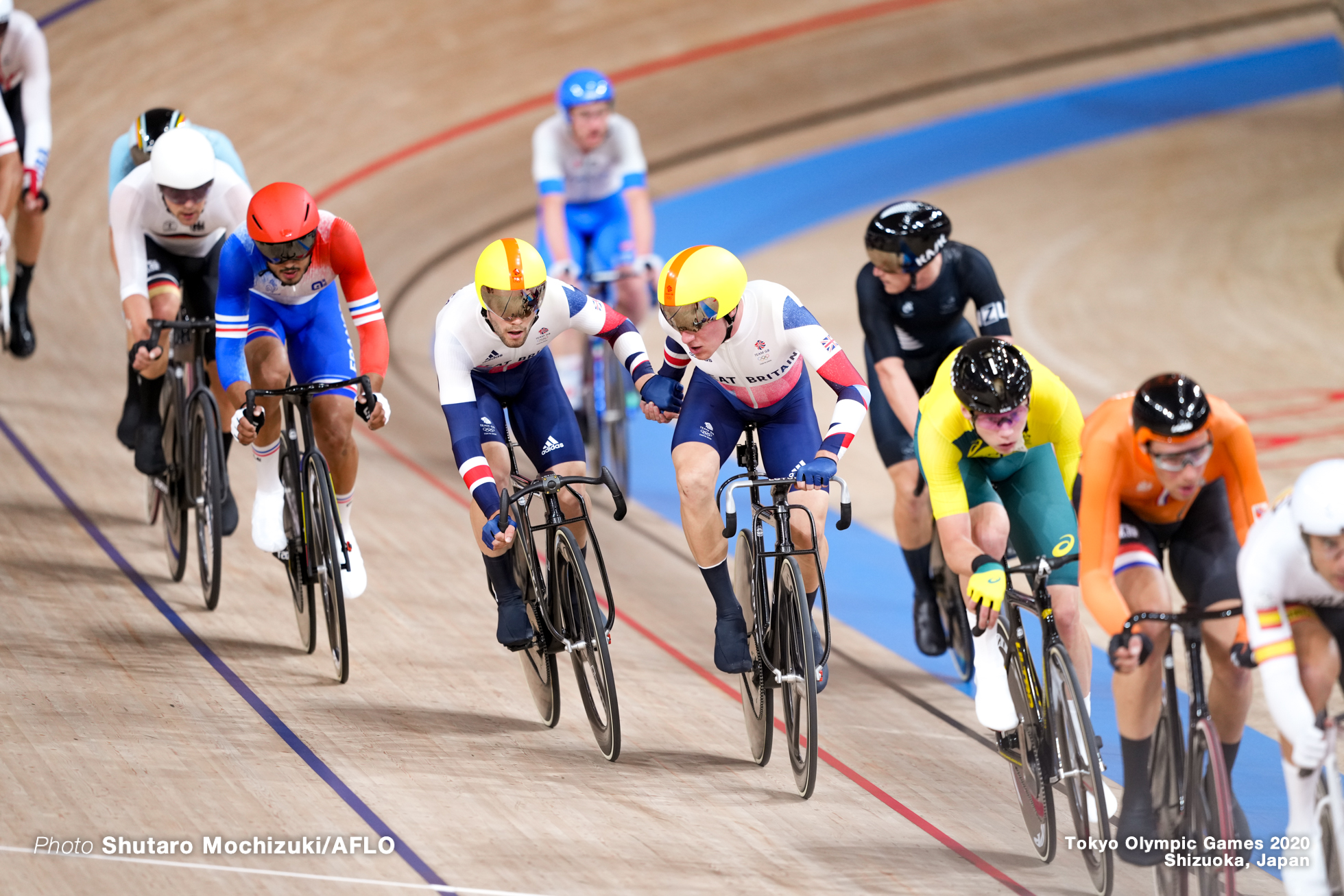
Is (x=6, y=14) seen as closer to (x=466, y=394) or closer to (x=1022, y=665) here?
(x=466, y=394)

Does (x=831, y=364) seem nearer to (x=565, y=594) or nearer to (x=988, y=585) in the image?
(x=988, y=585)

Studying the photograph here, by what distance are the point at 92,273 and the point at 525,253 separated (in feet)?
18.4

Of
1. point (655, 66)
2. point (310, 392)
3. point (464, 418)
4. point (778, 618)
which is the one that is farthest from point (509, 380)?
point (655, 66)

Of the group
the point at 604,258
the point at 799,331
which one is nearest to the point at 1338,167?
the point at 604,258

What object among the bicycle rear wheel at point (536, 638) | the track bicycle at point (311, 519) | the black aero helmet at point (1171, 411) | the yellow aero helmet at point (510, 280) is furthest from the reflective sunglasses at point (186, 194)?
the black aero helmet at point (1171, 411)

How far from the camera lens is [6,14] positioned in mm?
5879

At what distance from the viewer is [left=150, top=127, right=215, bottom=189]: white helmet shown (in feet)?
15.1

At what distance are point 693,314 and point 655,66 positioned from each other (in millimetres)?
8582

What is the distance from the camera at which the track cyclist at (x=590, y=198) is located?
6.43m

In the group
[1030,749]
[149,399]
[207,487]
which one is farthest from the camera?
[149,399]

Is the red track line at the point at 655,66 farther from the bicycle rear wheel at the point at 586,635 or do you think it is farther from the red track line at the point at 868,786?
the bicycle rear wheel at the point at 586,635

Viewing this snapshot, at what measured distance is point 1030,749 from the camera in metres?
3.62

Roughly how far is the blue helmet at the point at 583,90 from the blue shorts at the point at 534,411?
2.45m

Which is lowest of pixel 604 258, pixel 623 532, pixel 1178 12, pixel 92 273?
pixel 623 532
